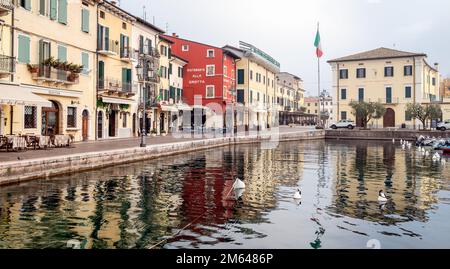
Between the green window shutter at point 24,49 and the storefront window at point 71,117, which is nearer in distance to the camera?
the green window shutter at point 24,49

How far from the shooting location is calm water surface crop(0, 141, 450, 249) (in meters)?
10.1

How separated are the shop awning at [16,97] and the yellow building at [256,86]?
39457 mm

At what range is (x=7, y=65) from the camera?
24.6 m

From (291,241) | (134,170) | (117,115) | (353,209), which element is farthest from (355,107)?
(291,241)

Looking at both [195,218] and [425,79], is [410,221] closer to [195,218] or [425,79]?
[195,218]

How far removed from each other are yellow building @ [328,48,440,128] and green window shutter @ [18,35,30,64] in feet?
179

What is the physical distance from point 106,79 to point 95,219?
26892 mm

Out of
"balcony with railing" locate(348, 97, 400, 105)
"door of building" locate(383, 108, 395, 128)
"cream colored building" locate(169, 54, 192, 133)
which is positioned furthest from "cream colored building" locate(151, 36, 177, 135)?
"door of building" locate(383, 108, 395, 128)

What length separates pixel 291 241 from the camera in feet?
33.2

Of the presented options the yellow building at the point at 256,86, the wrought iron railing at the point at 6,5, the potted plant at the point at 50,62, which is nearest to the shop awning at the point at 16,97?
the potted plant at the point at 50,62

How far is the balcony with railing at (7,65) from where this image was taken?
2419cm

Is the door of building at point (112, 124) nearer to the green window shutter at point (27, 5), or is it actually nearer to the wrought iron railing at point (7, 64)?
the green window shutter at point (27, 5)

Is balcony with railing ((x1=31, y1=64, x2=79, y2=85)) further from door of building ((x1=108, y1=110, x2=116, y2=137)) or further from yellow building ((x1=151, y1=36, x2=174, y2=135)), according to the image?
yellow building ((x1=151, y1=36, x2=174, y2=135))

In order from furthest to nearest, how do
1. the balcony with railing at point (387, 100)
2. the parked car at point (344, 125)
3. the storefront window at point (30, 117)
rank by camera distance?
the balcony with railing at point (387, 100), the parked car at point (344, 125), the storefront window at point (30, 117)
